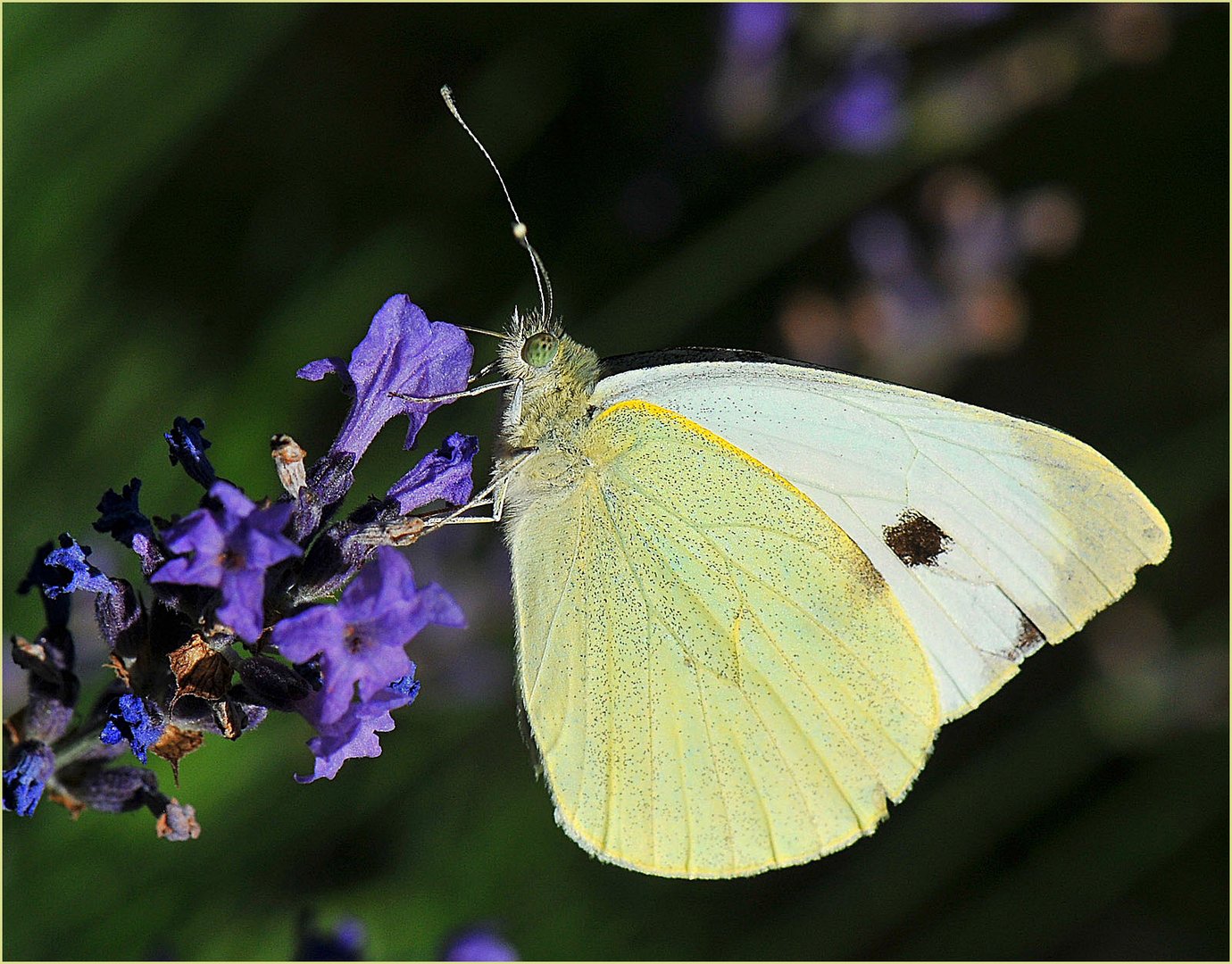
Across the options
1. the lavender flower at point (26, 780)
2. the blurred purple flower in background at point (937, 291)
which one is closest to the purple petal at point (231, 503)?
the lavender flower at point (26, 780)

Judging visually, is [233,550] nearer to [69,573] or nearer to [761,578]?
[69,573]

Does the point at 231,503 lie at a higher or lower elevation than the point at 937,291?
higher

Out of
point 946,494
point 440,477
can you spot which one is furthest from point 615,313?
point 440,477

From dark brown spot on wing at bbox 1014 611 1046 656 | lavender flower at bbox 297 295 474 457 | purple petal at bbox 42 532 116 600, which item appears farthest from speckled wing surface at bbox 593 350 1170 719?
purple petal at bbox 42 532 116 600

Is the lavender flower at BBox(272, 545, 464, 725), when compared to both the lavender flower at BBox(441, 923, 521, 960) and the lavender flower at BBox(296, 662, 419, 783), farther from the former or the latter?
the lavender flower at BBox(441, 923, 521, 960)

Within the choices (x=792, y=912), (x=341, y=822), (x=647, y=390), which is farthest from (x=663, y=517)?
(x=792, y=912)

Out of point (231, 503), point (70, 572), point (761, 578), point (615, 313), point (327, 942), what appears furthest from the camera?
point (615, 313)

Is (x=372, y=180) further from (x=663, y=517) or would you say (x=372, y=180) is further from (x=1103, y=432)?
(x=1103, y=432)
